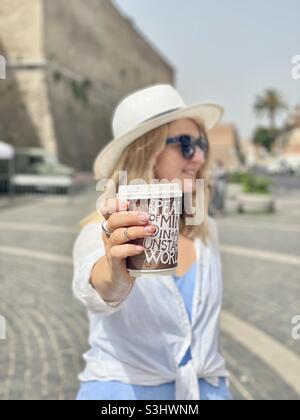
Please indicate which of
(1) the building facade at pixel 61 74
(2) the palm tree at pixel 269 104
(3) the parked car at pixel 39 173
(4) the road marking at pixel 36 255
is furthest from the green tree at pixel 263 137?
(4) the road marking at pixel 36 255

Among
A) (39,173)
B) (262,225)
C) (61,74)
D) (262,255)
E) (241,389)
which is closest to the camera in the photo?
(241,389)

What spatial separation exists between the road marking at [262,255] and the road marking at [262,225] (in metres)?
2.40

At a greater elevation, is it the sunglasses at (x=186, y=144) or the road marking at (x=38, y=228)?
the sunglasses at (x=186, y=144)

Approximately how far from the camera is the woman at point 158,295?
57.8 inches

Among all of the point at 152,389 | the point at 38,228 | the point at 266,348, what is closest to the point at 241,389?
the point at 266,348

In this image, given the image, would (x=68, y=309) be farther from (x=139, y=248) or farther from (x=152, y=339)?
(x=139, y=248)

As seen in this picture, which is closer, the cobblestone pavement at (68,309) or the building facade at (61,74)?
the cobblestone pavement at (68,309)

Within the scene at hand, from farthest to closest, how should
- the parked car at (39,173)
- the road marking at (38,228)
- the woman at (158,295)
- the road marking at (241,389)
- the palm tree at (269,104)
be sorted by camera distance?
the palm tree at (269,104), the parked car at (39,173), the road marking at (38,228), the road marking at (241,389), the woman at (158,295)

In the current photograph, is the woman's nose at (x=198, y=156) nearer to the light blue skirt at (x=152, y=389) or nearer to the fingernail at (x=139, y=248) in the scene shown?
the light blue skirt at (x=152, y=389)

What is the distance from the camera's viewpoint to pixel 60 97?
27078 millimetres

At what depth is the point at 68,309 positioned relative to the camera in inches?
203

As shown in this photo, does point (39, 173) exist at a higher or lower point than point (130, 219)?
higher

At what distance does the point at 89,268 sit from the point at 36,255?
21.0 ft
